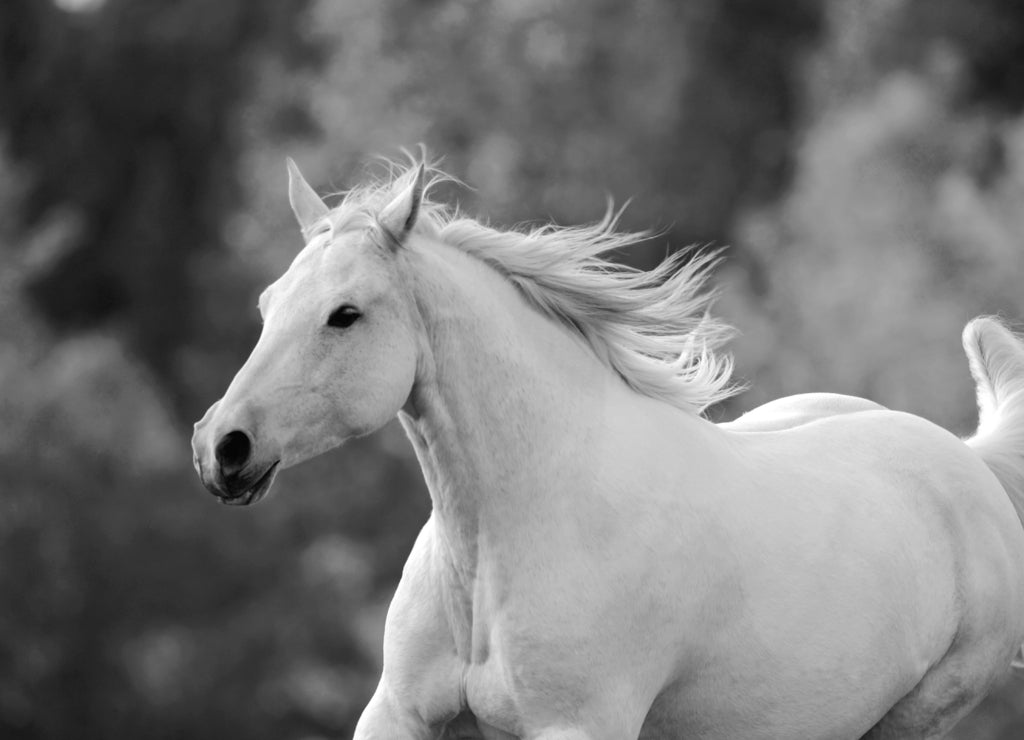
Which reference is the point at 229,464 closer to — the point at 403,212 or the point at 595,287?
the point at 403,212

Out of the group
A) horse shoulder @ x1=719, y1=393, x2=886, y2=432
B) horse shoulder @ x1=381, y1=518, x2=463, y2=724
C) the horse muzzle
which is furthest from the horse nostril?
horse shoulder @ x1=719, y1=393, x2=886, y2=432

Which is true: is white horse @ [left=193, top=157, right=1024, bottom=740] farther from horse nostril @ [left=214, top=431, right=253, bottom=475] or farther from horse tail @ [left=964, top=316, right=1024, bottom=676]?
horse tail @ [left=964, top=316, right=1024, bottom=676]

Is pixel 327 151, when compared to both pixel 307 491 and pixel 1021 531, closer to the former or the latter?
pixel 307 491

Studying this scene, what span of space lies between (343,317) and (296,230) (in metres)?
22.9

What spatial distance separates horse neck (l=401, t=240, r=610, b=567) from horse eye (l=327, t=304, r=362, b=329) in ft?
0.83

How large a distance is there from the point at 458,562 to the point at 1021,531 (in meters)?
2.48

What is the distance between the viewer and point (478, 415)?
18.3 feet

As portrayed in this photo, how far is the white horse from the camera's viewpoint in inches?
210

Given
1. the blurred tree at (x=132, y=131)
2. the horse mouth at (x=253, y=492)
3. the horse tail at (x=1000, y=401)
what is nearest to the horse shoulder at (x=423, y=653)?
the horse mouth at (x=253, y=492)

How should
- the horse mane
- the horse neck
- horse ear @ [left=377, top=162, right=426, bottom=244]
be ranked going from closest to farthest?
horse ear @ [left=377, top=162, right=426, bottom=244] → the horse neck → the horse mane

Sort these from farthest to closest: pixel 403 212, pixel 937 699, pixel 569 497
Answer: pixel 937 699, pixel 569 497, pixel 403 212

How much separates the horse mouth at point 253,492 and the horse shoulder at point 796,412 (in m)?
2.07

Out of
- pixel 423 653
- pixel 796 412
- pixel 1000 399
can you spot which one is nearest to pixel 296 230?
pixel 1000 399

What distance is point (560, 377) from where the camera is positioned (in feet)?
18.9
